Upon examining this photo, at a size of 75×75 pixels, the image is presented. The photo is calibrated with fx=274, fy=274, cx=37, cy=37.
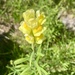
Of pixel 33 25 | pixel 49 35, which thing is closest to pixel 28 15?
pixel 33 25

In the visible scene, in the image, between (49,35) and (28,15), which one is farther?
(49,35)

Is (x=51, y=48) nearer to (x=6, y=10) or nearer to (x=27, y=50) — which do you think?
(x=27, y=50)

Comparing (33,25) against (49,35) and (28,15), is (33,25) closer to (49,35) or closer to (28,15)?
(28,15)

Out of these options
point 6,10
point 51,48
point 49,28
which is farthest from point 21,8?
point 51,48

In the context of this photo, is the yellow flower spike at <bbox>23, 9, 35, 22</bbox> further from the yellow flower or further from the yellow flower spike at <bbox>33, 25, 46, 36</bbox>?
the yellow flower spike at <bbox>33, 25, 46, 36</bbox>

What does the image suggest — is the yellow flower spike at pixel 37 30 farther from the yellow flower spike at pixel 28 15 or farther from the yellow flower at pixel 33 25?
the yellow flower spike at pixel 28 15

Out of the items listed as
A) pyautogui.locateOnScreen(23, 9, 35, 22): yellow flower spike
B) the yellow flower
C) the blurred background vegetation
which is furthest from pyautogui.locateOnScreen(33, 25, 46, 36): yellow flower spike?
the blurred background vegetation

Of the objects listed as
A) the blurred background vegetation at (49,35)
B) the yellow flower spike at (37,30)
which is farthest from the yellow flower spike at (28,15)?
the blurred background vegetation at (49,35)
